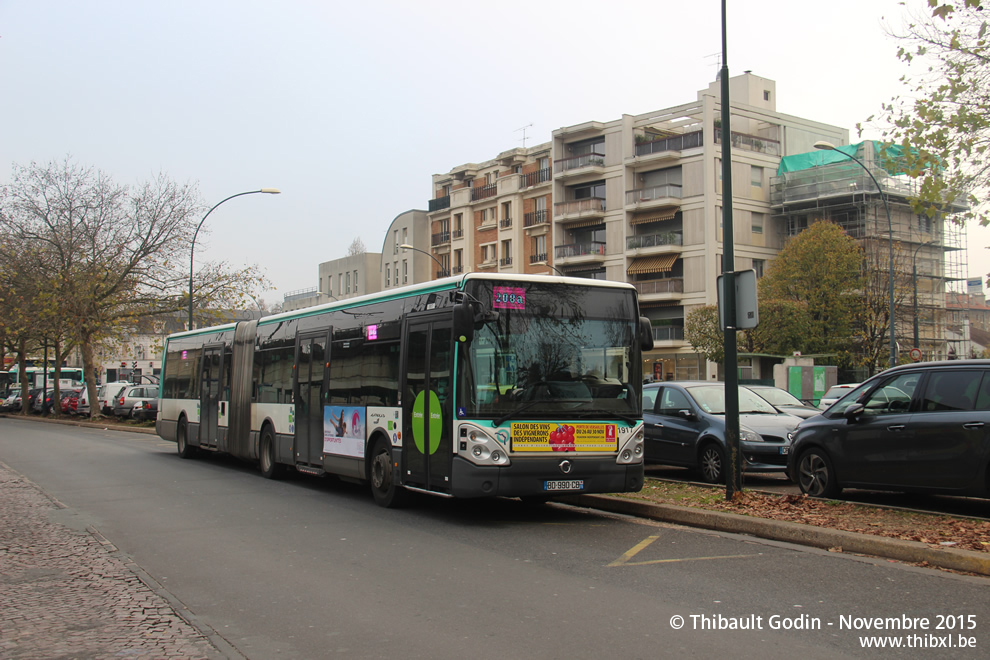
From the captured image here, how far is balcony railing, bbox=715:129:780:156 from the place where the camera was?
194ft

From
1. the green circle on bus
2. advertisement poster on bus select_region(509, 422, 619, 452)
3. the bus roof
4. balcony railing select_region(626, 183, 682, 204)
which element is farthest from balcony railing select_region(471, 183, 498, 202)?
advertisement poster on bus select_region(509, 422, 619, 452)

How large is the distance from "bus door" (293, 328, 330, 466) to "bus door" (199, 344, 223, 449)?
472cm

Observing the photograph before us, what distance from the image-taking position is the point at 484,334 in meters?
10.3

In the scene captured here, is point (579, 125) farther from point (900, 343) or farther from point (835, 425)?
point (835, 425)

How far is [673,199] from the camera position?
192 ft

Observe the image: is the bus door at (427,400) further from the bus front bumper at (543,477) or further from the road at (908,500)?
the road at (908,500)

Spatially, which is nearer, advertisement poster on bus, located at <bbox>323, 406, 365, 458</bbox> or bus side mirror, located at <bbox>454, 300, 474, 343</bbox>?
bus side mirror, located at <bbox>454, 300, 474, 343</bbox>

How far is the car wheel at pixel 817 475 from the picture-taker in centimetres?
1109

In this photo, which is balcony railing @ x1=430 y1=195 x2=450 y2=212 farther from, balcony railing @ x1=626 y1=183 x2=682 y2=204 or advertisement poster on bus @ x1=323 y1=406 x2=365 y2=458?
advertisement poster on bus @ x1=323 y1=406 x2=365 y2=458

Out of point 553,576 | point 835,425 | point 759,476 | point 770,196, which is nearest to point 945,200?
point 835,425

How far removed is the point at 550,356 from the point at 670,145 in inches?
2035

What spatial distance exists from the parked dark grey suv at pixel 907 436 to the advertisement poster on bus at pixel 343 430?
5837 millimetres

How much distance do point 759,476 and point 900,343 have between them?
138 feet

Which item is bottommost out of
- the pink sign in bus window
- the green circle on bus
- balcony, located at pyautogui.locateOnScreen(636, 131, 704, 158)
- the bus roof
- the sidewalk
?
the sidewalk
